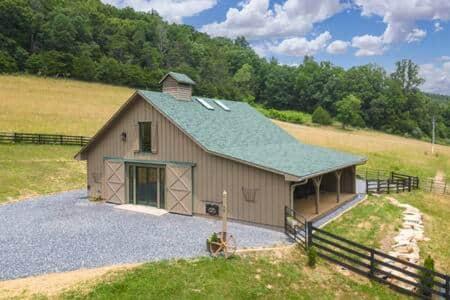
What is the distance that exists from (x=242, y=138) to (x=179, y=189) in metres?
4.21

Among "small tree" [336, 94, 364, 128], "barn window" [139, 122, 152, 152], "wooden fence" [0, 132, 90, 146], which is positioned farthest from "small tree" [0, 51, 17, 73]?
"small tree" [336, 94, 364, 128]

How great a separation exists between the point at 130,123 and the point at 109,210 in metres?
4.04

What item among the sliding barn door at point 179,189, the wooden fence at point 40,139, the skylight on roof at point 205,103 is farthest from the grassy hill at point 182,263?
the skylight on roof at point 205,103

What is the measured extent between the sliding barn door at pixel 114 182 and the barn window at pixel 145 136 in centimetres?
147

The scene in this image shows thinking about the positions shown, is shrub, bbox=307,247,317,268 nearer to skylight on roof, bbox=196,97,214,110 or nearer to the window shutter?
the window shutter

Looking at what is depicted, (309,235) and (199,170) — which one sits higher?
(199,170)

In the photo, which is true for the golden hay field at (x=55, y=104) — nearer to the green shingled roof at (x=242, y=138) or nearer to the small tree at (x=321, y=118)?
the green shingled roof at (x=242, y=138)

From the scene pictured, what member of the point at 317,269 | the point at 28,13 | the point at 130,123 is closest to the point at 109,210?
the point at 130,123

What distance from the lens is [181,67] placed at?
259 ft

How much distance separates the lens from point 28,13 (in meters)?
65.6

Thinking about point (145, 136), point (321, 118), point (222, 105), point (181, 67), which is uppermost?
point (181, 67)

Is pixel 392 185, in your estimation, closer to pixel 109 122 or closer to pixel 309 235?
pixel 309 235

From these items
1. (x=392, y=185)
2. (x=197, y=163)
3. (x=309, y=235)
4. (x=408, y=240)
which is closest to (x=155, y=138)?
(x=197, y=163)

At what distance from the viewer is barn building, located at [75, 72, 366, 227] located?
1320cm
